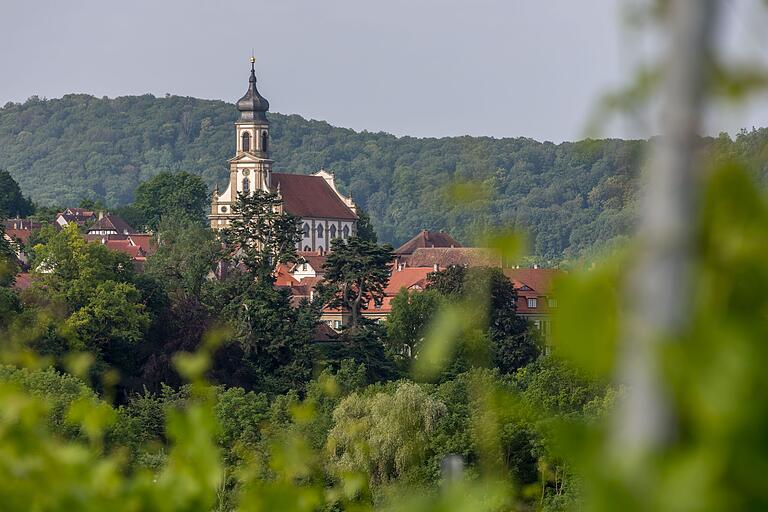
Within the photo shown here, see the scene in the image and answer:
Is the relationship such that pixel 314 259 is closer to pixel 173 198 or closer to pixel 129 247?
pixel 129 247

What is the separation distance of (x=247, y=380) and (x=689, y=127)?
44276 mm

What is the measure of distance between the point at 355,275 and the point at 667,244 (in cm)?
5081

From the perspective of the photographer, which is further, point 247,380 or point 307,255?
point 307,255

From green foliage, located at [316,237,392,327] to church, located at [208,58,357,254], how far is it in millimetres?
35888

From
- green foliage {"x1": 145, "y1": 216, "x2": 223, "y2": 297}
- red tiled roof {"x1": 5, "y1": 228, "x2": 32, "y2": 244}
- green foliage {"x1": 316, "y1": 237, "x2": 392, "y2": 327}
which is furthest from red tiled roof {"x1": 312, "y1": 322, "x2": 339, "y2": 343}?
red tiled roof {"x1": 5, "y1": 228, "x2": 32, "y2": 244}

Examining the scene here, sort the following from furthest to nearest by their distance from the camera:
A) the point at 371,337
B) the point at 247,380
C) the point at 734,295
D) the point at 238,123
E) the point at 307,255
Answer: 1. the point at 238,123
2. the point at 307,255
3. the point at 371,337
4. the point at 247,380
5. the point at 734,295

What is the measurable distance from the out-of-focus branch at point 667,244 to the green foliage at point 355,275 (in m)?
50.0

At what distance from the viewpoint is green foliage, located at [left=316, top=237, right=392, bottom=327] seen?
51.7 m

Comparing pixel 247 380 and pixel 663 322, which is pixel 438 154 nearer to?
pixel 247 380

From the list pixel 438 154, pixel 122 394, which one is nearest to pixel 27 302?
pixel 122 394

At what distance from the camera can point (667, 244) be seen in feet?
3.97

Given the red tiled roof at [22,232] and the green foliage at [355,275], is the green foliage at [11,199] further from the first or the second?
the green foliage at [355,275]

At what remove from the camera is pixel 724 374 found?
1.17 metres

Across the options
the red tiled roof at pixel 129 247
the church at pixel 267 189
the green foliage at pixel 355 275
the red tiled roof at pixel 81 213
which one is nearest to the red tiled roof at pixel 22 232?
the red tiled roof at pixel 129 247
